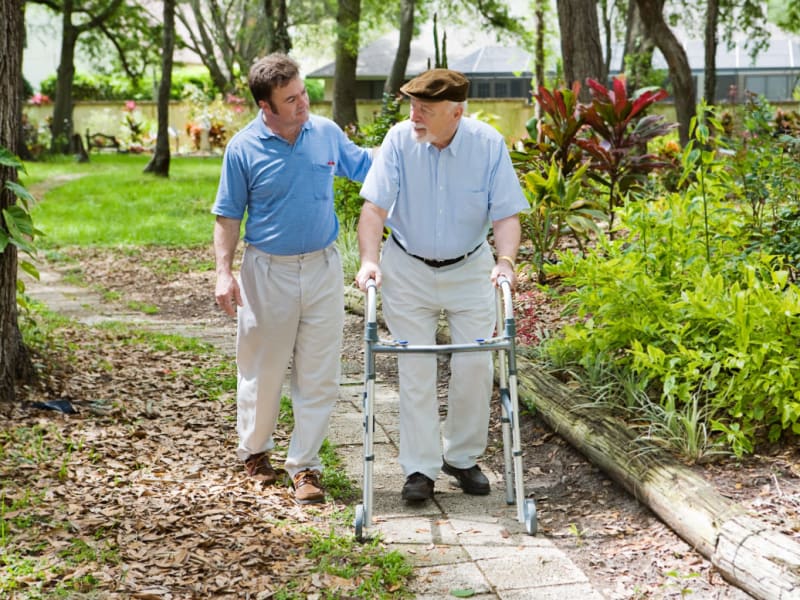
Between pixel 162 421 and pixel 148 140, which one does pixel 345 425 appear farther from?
pixel 148 140

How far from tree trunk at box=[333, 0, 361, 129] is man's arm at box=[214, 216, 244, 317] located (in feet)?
51.2

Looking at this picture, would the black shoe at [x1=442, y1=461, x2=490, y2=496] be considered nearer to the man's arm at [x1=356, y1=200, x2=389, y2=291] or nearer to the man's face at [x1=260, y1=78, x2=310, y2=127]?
the man's arm at [x1=356, y1=200, x2=389, y2=291]

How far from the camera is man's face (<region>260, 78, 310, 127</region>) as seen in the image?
14.2 feet

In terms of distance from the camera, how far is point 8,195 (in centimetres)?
557

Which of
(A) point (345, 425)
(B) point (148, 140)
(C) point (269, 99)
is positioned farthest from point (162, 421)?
(B) point (148, 140)

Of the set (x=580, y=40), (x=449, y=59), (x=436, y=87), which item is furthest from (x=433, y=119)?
(x=449, y=59)

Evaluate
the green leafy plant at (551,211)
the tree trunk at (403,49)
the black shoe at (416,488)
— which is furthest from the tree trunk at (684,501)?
the tree trunk at (403,49)

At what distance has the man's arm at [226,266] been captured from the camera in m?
4.36

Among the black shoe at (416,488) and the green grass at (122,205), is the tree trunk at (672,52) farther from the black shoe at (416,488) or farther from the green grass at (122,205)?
the black shoe at (416,488)

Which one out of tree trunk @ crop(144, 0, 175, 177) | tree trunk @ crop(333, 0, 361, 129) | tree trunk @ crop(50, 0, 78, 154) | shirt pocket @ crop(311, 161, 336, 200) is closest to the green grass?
tree trunk @ crop(144, 0, 175, 177)

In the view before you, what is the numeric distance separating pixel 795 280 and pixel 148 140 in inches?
1226

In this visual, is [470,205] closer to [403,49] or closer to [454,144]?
[454,144]

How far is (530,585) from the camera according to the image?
373 cm

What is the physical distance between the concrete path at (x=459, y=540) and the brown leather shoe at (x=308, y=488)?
25 cm
